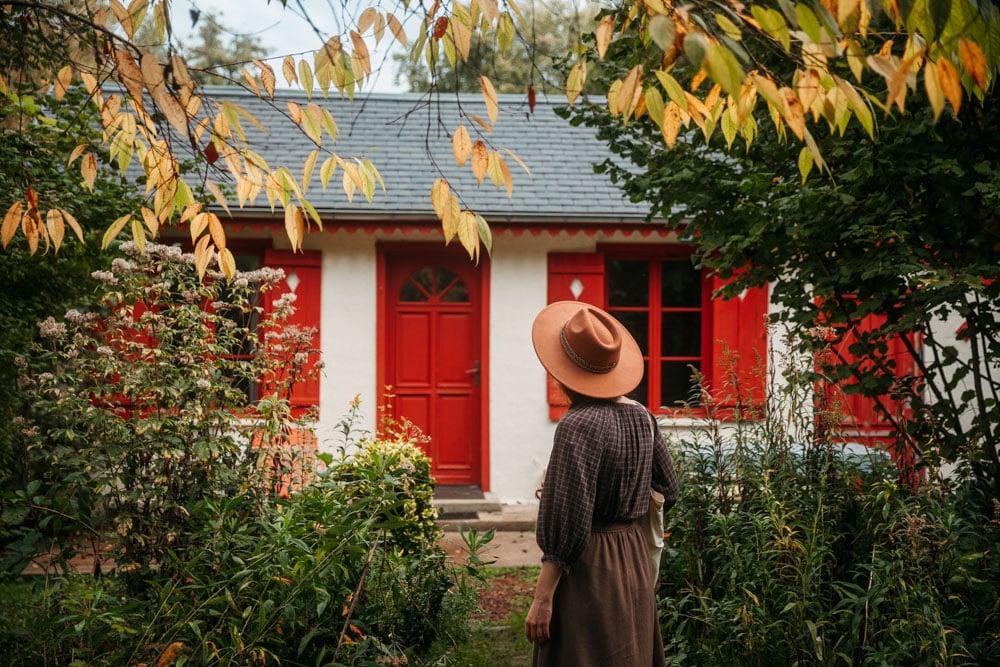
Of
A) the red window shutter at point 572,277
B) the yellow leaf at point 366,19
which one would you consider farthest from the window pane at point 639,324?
the yellow leaf at point 366,19

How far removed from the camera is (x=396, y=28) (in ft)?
8.16

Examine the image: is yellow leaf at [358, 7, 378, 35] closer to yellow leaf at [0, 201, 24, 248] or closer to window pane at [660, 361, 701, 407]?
yellow leaf at [0, 201, 24, 248]

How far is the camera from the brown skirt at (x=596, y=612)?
9.19ft

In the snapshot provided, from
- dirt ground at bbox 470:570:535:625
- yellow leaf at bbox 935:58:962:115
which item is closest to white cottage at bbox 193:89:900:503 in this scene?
dirt ground at bbox 470:570:535:625

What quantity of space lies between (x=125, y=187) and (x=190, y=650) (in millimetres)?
4204

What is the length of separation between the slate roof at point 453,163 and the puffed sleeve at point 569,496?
515cm

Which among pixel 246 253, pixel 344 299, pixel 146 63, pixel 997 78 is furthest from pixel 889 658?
pixel 246 253

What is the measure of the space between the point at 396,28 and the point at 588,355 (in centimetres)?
133

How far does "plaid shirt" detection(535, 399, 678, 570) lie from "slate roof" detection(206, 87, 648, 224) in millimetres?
4925

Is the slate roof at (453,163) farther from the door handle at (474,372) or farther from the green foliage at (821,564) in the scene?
the green foliage at (821,564)

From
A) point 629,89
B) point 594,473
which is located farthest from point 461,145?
point 594,473

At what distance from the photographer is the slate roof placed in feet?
27.2

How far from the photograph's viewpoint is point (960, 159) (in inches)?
151

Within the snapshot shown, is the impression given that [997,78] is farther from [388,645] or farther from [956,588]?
[388,645]
